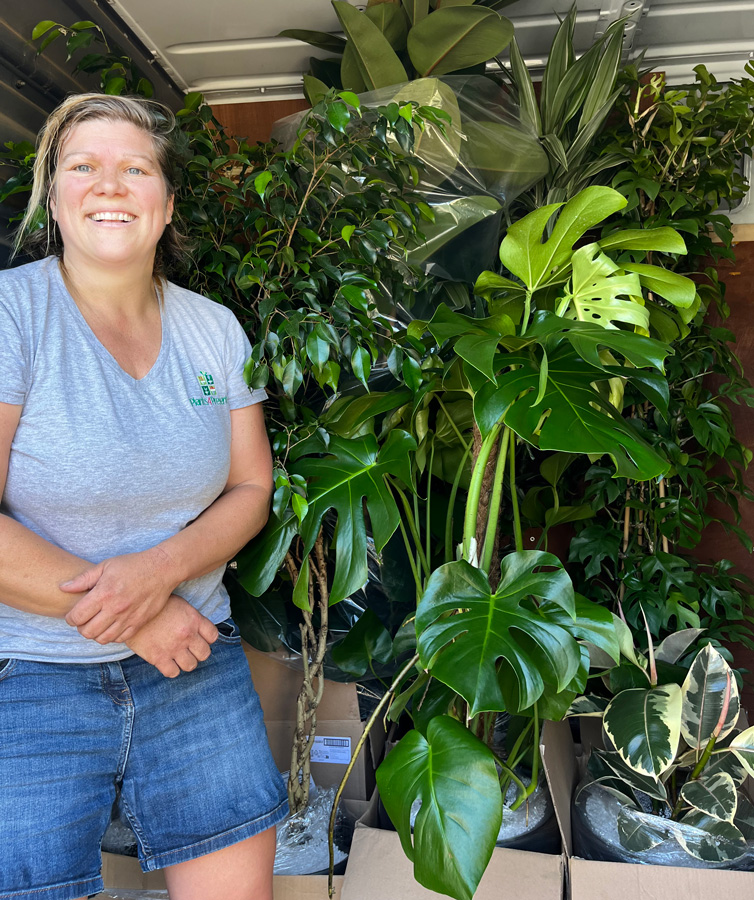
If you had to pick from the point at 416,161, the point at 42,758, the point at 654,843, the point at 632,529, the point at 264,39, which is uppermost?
the point at 264,39

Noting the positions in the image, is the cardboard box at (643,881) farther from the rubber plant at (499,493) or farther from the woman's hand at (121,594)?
the woman's hand at (121,594)

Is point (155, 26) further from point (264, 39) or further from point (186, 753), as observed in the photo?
point (186, 753)

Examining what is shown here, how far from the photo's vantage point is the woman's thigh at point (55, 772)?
0.94 m

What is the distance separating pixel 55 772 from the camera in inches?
39.2

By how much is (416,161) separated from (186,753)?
4.13ft

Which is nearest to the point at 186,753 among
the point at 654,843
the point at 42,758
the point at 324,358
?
the point at 42,758

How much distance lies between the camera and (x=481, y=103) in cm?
181

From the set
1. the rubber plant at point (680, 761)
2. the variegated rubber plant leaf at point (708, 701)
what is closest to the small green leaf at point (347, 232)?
the rubber plant at point (680, 761)

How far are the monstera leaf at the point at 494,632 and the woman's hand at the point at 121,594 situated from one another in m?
0.40

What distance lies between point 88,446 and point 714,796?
128 cm

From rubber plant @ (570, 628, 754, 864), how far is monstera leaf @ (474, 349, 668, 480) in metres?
0.52

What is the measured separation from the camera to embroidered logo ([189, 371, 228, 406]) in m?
1.25

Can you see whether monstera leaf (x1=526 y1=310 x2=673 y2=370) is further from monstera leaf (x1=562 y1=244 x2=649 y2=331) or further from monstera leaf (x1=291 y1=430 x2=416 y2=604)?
monstera leaf (x1=291 y1=430 x2=416 y2=604)

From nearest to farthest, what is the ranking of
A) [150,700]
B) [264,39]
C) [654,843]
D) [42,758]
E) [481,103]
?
[42,758] < [150,700] < [654,843] < [481,103] < [264,39]
